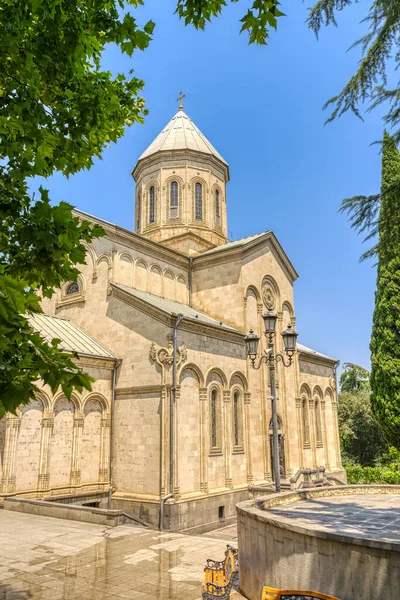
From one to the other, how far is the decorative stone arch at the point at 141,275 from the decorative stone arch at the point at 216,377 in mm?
4859

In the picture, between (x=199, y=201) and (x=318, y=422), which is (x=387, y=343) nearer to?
(x=318, y=422)

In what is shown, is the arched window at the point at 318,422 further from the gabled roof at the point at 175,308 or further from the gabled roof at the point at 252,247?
the gabled roof at the point at 175,308

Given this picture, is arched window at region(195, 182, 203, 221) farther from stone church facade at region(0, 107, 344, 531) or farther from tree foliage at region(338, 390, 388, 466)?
tree foliage at region(338, 390, 388, 466)

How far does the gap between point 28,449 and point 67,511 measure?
266 cm

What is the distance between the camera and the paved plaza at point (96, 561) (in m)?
7.01

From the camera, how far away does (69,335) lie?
54.3 ft

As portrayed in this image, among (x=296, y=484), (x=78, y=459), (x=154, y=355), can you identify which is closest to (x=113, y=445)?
(x=78, y=459)

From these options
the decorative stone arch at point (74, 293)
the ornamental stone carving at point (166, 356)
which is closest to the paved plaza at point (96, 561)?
the ornamental stone carving at point (166, 356)

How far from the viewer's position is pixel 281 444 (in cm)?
1975

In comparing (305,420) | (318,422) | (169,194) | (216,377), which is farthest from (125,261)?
(318,422)

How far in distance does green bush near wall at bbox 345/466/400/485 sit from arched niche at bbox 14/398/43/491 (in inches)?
717

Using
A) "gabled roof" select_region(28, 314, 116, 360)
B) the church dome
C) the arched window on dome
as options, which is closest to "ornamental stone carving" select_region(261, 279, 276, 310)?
the church dome

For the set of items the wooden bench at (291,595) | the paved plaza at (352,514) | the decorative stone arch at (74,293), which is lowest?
the paved plaza at (352,514)

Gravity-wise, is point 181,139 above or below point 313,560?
above
